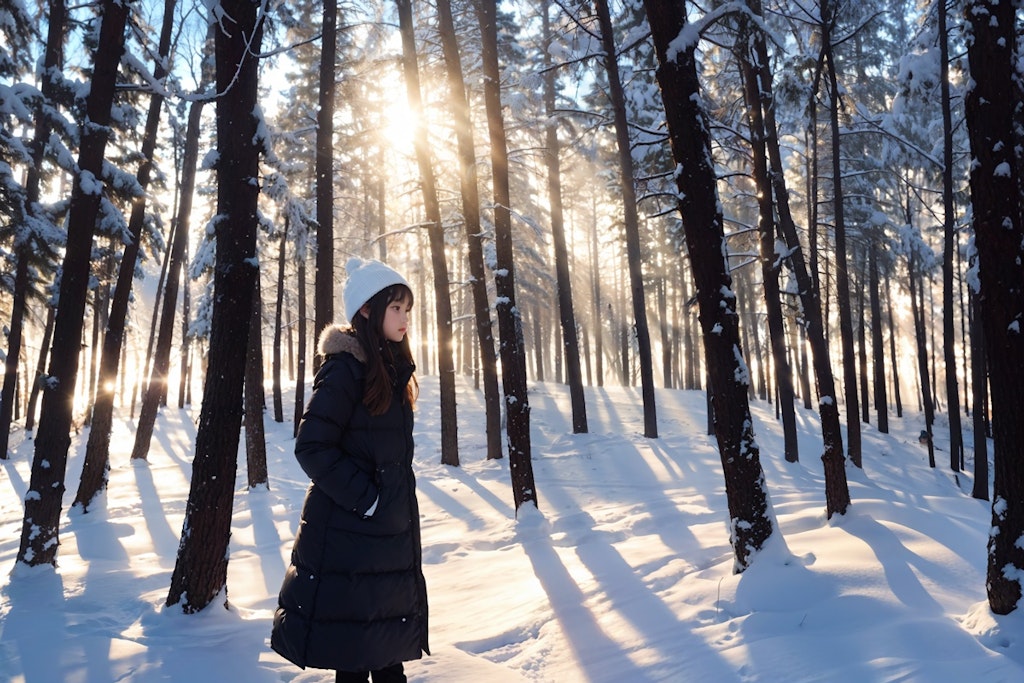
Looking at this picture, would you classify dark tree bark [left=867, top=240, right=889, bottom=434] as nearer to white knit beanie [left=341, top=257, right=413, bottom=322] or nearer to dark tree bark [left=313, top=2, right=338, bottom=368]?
dark tree bark [left=313, top=2, right=338, bottom=368]

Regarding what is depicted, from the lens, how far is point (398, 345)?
9.32 ft

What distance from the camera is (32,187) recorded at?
13531 millimetres

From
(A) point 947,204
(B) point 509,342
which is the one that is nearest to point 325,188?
(B) point 509,342

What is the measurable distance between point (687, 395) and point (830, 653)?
2434cm

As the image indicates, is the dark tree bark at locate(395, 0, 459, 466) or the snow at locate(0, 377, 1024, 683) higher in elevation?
the dark tree bark at locate(395, 0, 459, 466)

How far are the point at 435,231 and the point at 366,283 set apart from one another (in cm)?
1098

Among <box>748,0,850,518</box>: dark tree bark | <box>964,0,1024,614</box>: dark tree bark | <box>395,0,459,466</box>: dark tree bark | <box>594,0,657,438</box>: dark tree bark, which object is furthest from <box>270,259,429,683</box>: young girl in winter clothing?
<box>594,0,657,438</box>: dark tree bark

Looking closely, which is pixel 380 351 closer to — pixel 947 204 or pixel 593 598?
pixel 593 598

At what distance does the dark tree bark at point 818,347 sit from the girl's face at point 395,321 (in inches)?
208

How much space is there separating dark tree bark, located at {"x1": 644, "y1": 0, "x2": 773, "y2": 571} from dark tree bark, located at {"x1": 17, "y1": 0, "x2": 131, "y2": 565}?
5.76 meters

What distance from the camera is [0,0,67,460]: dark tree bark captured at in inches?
387

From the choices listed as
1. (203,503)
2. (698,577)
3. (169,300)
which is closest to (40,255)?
(169,300)

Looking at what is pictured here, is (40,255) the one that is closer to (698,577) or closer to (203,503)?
(203,503)

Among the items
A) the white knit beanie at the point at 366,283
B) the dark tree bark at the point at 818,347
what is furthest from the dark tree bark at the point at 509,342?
the white knit beanie at the point at 366,283
